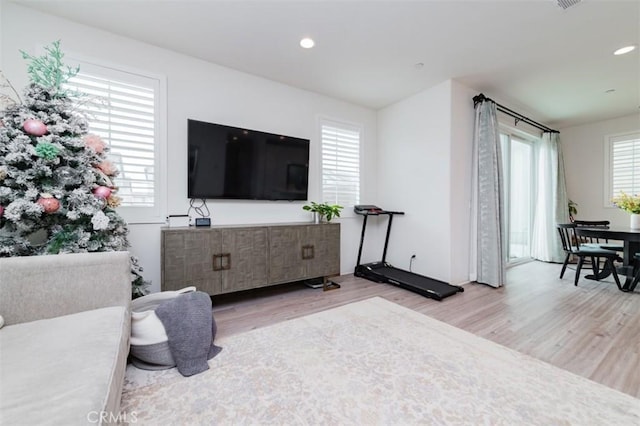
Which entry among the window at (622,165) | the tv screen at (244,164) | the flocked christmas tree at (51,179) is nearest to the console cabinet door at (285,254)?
the tv screen at (244,164)

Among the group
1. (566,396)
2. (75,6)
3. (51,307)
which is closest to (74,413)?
Result: (51,307)

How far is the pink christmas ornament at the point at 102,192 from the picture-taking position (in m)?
1.87

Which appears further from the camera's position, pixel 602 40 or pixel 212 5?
pixel 602 40

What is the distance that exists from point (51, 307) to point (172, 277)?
0.98 m

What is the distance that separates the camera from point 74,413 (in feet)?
2.32

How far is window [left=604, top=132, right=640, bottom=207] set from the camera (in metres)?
4.46

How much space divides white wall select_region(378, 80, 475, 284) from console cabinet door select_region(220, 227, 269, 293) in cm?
220

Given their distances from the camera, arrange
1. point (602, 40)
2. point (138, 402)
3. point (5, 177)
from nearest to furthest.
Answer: point (138, 402)
point (5, 177)
point (602, 40)

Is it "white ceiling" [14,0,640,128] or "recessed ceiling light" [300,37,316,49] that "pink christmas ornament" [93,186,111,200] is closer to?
"white ceiling" [14,0,640,128]

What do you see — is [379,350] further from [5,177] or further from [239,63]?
[239,63]

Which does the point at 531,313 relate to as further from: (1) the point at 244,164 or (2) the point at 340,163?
(1) the point at 244,164

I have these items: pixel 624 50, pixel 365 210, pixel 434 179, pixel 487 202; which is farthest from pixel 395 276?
pixel 624 50

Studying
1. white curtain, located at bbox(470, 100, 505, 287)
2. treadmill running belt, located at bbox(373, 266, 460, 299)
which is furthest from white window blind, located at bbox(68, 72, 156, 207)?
white curtain, located at bbox(470, 100, 505, 287)

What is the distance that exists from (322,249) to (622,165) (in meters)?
5.75
